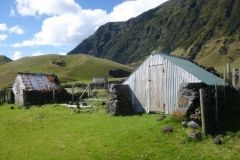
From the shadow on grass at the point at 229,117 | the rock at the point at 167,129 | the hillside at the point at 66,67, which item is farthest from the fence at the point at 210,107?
the hillside at the point at 66,67

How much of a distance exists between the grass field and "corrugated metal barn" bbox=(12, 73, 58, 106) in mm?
13484

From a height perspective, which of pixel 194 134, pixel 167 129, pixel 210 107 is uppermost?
pixel 210 107

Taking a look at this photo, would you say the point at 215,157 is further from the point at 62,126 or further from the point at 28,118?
the point at 28,118

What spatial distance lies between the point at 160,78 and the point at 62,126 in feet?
29.1

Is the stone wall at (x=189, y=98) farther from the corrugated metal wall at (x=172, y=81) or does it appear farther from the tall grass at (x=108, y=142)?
the corrugated metal wall at (x=172, y=81)

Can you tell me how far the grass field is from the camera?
11.4 meters

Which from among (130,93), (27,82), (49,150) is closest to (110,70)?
(27,82)

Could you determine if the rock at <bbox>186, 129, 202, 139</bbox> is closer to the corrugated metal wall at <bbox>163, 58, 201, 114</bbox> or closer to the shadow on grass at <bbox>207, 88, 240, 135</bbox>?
the shadow on grass at <bbox>207, 88, 240, 135</bbox>

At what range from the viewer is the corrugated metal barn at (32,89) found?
103ft

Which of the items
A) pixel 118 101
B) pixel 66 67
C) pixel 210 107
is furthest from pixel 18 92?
pixel 66 67

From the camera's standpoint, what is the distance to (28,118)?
20.8 metres

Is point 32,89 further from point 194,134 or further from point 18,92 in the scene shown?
point 194,134

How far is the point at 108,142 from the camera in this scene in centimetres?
1295

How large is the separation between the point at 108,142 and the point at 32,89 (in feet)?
74.2
